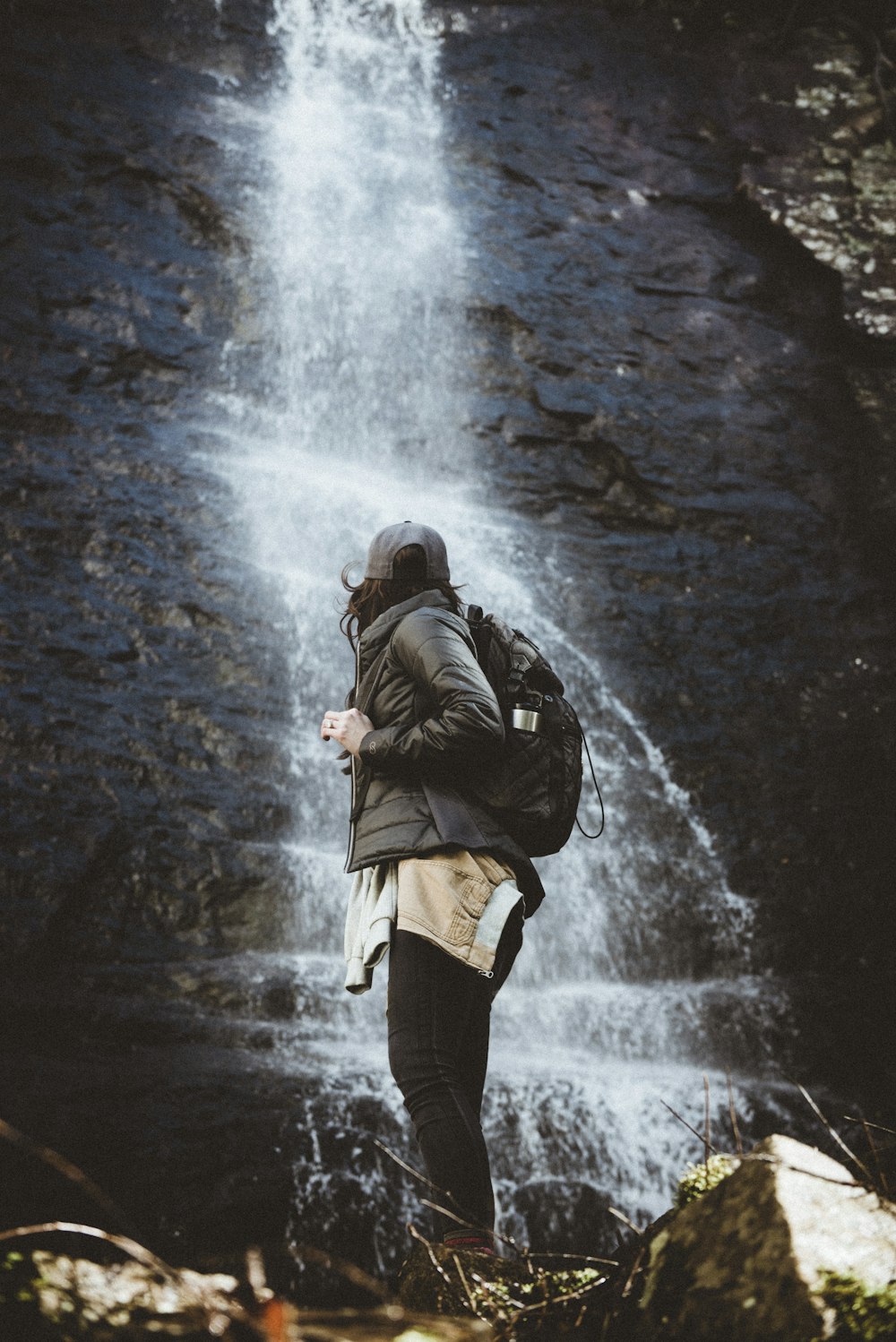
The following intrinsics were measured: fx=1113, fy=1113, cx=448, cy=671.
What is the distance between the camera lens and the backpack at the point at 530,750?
2.71 meters

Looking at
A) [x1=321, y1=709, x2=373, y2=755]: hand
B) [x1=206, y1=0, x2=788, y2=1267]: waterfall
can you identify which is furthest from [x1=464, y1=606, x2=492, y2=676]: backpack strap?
[x1=206, y1=0, x2=788, y2=1267]: waterfall

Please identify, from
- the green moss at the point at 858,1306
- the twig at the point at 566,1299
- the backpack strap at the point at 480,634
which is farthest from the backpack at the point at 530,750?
the green moss at the point at 858,1306

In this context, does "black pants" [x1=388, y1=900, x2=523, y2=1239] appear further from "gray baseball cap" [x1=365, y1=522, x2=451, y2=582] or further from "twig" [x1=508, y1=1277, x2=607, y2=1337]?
"gray baseball cap" [x1=365, y1=522, x2=451, y2=582]

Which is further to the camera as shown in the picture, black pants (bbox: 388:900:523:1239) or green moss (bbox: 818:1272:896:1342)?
black pants (bbox: 388:900:523:1239)

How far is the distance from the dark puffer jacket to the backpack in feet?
0.18

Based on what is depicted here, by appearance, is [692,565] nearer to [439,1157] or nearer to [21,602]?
[21,602]

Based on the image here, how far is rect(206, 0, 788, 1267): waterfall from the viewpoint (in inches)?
185

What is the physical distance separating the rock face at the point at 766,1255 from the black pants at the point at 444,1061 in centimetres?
47

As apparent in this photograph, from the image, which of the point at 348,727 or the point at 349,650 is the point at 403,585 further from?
the point at 349,650

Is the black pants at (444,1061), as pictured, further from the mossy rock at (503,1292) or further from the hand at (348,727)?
the hand at (348,727)

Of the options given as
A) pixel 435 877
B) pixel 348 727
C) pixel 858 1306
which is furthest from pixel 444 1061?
pixel 858 1306

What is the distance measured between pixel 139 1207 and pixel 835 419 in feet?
25.7

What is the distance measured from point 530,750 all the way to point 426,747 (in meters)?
0.30

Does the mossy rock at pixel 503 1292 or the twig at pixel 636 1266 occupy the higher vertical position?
the twig at pixel 636 1266
